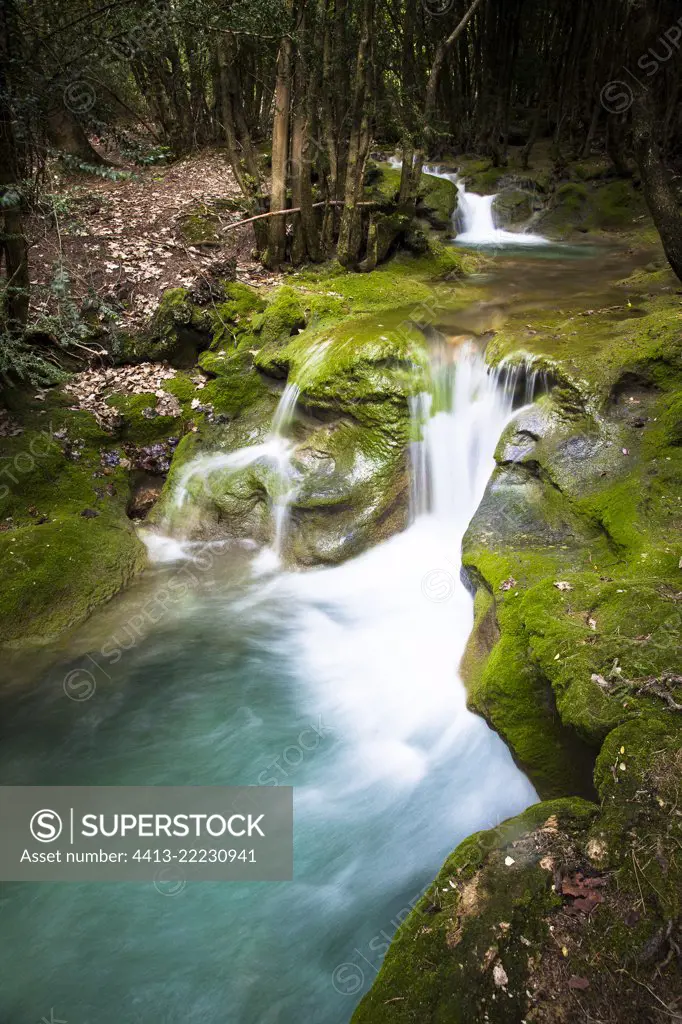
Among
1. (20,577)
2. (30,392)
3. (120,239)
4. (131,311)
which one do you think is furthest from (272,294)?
(20,577)

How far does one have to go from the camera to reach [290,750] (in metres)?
5.43

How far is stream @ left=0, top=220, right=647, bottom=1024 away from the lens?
12.6 ft

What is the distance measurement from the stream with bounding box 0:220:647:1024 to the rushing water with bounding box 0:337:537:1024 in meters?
0.02

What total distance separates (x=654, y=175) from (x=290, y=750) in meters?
7.56

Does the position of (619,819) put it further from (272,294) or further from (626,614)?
(272,294)

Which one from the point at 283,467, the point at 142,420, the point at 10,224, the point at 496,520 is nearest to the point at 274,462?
the point at 283,467

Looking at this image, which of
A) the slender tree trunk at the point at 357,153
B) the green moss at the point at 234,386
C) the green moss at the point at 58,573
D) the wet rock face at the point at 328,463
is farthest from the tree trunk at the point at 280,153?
the green moss at the point at 58,573

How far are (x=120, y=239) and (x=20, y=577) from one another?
741 centimetres

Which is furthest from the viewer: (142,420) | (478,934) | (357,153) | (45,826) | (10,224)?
(357,153)

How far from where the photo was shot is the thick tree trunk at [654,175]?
6.75 meters

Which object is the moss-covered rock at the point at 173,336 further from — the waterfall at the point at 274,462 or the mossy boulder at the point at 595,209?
the mossy boulder at the point at 595,209

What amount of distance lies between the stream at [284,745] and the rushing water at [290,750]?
0.05ft

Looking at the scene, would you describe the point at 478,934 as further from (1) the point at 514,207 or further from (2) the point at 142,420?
(1) the point at 514,207

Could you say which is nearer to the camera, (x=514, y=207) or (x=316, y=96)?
(x=316, y=96)
